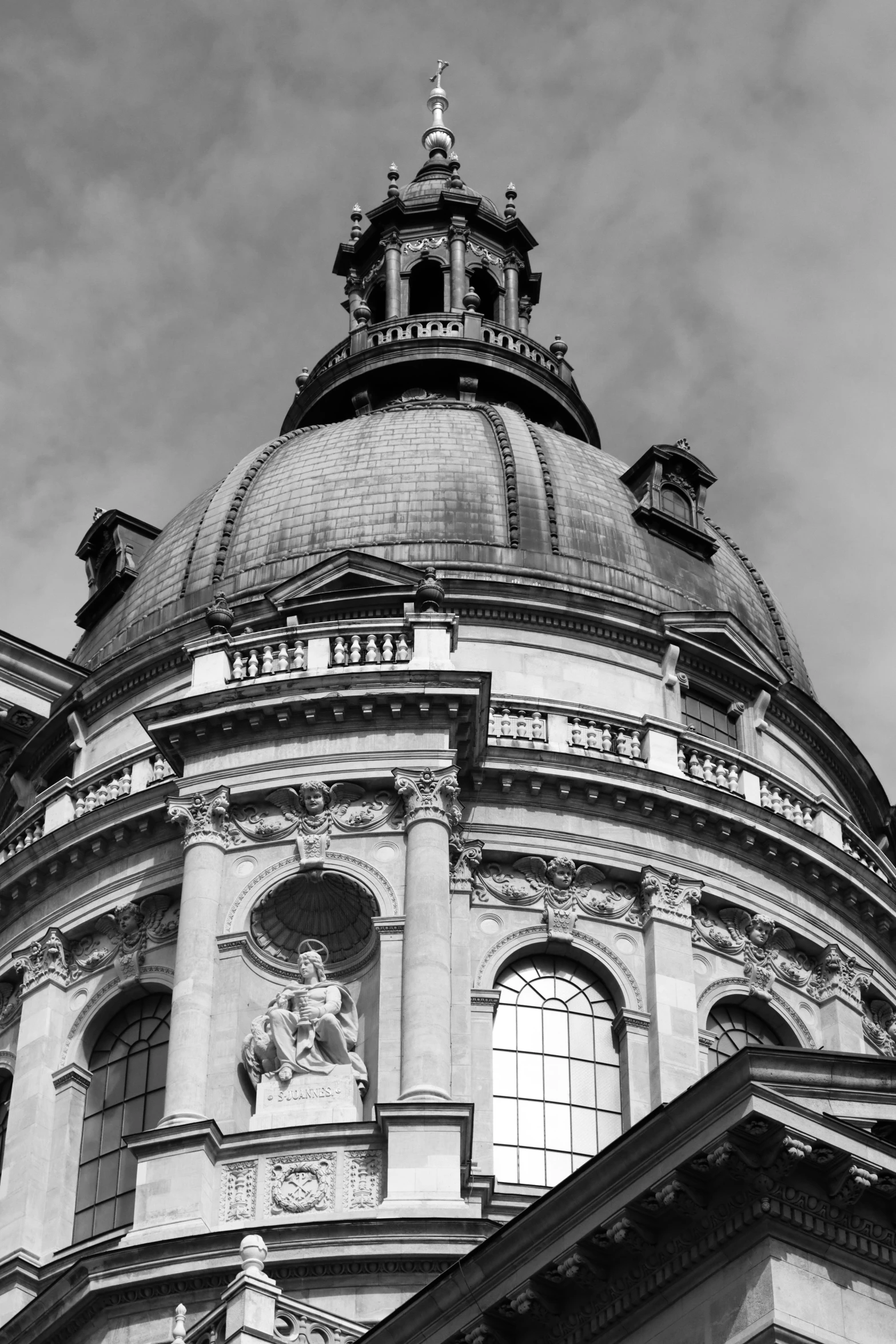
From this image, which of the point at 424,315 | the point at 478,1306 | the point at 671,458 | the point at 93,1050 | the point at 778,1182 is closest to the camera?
the point at 778,1182

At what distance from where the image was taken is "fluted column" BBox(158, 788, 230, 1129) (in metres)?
33.3

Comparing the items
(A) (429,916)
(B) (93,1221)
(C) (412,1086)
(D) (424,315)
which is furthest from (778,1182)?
(D) (424,315)

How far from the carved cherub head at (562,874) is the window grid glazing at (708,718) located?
5494 millimetres

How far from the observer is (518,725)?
130ft

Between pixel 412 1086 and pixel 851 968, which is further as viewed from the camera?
pixel 851 968

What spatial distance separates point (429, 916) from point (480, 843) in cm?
341

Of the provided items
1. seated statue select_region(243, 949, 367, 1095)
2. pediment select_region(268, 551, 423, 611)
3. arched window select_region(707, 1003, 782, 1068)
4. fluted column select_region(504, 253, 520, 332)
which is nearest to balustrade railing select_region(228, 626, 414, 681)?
pediment select_region(268, 551, 423, 611)

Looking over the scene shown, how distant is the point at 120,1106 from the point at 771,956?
393 inches

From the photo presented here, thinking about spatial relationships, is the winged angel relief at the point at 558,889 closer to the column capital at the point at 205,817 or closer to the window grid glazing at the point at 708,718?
the column capital at the point at 205,817

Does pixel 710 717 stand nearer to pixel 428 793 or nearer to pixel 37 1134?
pixel 428 793

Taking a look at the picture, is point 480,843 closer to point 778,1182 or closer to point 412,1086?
point 412,1086

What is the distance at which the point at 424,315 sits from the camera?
169ft

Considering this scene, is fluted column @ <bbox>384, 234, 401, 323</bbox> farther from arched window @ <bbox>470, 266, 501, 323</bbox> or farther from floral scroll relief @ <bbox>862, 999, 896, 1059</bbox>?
floral scroll relief @ <bbox>862, 999, 896, 1059</bbox>

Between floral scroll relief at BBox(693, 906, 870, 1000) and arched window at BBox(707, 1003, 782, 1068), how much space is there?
0.46 meters
